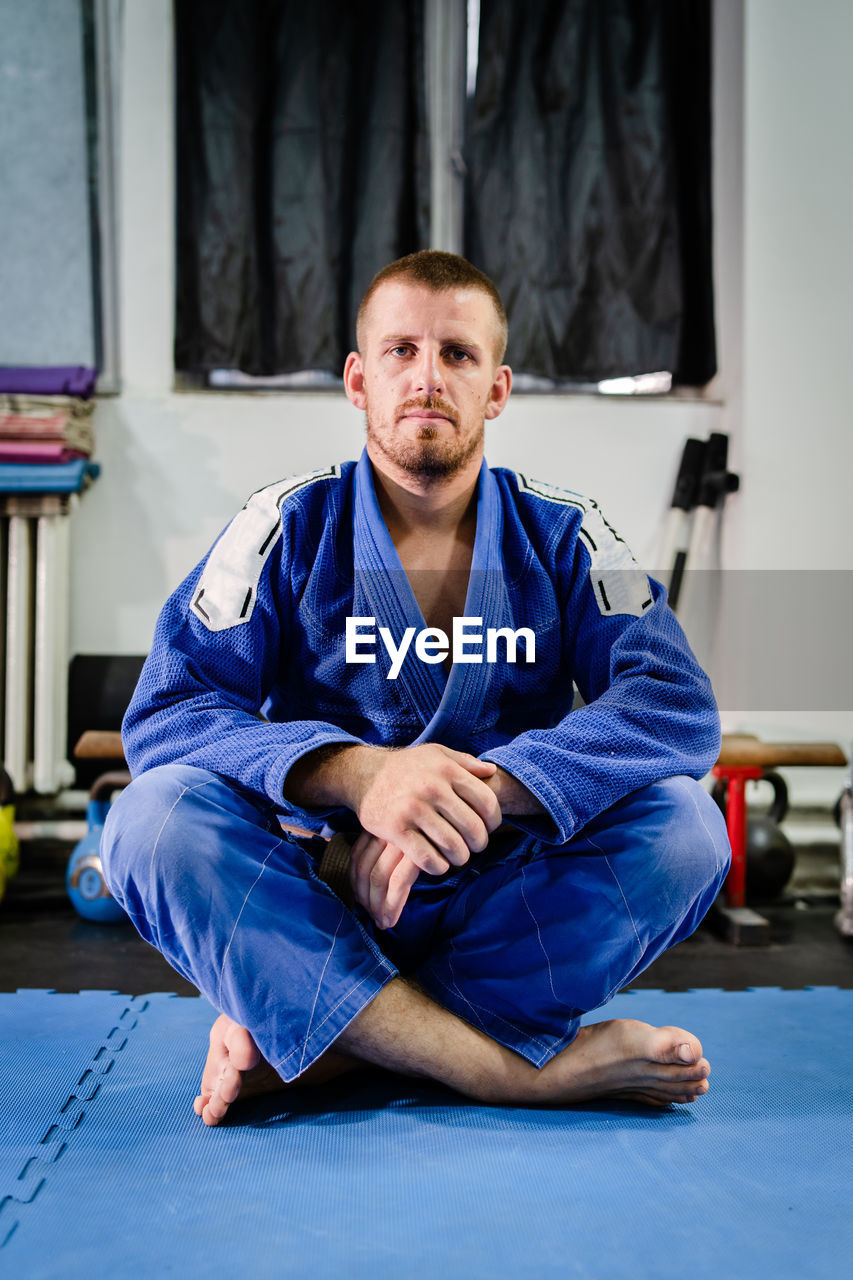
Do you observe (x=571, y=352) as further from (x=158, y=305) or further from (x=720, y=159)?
(x=158, y=305)

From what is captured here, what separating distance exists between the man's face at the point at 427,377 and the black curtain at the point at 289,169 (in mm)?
1713

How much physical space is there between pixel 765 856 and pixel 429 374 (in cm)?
178

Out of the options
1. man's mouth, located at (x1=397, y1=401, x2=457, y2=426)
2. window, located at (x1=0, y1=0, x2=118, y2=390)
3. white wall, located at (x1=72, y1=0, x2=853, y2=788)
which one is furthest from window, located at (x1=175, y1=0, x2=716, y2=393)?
man's mouth, located at (x1=397, y1=401, x2=457, y2=426)

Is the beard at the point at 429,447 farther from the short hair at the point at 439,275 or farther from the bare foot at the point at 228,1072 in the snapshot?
the bare foot at the point at 228,1072

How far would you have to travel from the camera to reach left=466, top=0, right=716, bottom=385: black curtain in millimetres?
3311

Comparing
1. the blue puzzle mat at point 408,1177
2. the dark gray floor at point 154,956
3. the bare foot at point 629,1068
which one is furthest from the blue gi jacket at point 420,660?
the dark gray floor at point 154,956

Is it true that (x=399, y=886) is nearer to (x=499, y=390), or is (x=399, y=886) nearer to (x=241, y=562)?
(x=241, y=562)

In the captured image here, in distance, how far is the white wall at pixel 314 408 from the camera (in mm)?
3225

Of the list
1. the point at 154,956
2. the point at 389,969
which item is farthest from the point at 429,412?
the point at 154,956

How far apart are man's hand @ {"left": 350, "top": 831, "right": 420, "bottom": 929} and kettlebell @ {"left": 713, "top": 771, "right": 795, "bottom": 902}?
1.64 metres

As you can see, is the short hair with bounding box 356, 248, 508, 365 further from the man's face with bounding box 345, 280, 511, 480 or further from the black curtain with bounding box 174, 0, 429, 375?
the black curtain with bounding box 174, 0, 429, 375

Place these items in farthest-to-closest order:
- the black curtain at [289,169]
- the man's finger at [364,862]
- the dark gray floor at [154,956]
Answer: the black curtain at [289,169] < the dark gray floor at [154,956] < the man's finger at [364,862]

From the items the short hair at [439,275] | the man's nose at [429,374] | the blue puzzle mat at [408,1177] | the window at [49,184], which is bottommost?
the blue puzzle mat at [408,1177]

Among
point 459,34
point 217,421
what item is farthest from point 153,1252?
point 459,34
